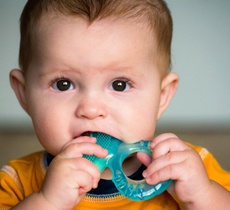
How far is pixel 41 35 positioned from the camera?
1058 millimetres

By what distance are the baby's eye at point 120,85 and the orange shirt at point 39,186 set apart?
0.23 m

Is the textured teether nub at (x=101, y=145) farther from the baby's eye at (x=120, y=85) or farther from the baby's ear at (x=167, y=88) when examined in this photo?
the baby's ear at (x=167, y=88)

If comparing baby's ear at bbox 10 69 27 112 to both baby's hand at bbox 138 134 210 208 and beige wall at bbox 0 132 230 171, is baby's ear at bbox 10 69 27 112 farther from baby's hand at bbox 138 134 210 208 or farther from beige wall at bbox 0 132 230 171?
beige wall at bbox 0 132 230 171

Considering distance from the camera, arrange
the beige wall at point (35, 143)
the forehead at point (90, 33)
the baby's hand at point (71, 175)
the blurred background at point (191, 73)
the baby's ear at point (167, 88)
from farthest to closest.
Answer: the blurred background at point (191, 73), the beige wall at point (35, 143), the baby's ear at point (167, 88), the forehead at point (90, 33), the baby's hand at point (71, 175)

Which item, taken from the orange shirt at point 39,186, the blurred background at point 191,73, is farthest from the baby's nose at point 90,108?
the blurred background at point 191,73

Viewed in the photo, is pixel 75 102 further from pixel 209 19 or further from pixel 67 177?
pixel 209 19

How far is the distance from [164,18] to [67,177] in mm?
428

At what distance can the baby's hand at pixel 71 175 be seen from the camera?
2.96 ft

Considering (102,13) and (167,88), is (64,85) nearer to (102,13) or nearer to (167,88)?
(102,13)

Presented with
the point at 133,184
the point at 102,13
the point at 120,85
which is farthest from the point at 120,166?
the point at 102,13

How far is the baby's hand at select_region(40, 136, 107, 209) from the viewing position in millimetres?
901

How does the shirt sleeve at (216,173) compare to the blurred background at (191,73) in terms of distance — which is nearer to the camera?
the shirt sleeve at (216,173)

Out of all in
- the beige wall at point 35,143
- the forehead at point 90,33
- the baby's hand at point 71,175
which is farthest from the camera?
the beige wall at point 35,143

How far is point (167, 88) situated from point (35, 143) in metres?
1.23
